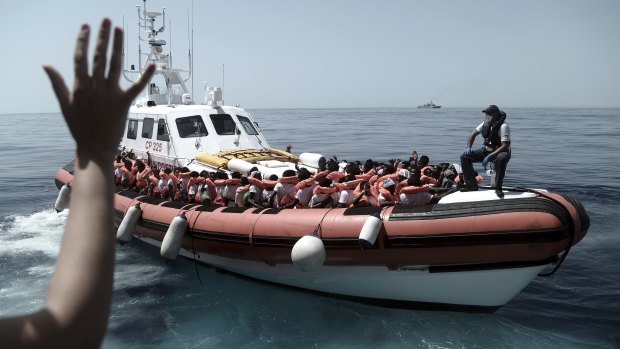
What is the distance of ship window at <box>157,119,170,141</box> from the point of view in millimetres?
9523

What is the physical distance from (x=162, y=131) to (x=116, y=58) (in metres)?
9.14

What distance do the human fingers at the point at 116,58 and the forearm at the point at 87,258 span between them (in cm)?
13

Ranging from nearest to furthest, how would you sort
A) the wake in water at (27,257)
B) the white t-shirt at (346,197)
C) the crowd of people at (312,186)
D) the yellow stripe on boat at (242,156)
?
the crowd of people at (312,186) < the white t-shirt at (346,197) < the wake in water at (27,257) < the yellow stripe on boat at (242,156)

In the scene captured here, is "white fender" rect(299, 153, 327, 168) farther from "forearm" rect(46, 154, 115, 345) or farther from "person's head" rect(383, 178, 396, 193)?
"forearm" rect(46, 154, 115, 345)

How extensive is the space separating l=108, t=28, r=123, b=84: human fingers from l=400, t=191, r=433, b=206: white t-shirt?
16.1 ft

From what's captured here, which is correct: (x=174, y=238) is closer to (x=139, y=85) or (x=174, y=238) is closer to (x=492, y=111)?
(x=492, y=111)

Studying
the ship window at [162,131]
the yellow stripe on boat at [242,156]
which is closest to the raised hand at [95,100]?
the yellow stripe on boat at [242,156]

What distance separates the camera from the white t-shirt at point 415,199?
18.3 ft

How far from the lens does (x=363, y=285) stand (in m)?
5.79

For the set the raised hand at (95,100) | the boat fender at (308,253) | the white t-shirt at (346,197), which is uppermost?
the raised hand at (95,100)

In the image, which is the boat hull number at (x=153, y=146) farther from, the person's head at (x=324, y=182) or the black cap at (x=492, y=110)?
the black cap at (x=492, y=110)

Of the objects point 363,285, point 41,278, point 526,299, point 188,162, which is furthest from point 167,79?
point 526,299

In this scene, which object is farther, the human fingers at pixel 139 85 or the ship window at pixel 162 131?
the ship window at pixel 162 131

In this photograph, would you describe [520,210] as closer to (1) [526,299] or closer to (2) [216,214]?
(1) [526,299]
